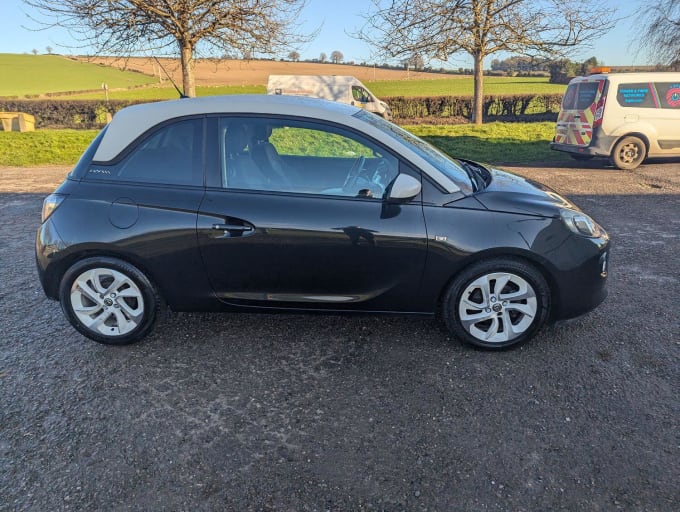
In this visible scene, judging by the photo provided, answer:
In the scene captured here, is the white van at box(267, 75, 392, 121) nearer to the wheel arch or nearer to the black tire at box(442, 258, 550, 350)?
the wheel arch

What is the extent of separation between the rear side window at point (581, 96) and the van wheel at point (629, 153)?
1060 millimetres

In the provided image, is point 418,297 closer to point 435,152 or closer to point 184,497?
point 435,152

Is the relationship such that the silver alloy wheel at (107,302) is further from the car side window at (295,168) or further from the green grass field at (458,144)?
the green grass field at (458,144)

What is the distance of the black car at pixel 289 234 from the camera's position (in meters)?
3.10

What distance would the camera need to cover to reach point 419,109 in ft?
79.7

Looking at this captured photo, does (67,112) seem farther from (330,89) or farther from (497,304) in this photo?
(497,304)

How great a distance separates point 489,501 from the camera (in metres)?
2.10

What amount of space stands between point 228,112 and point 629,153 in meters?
9.84

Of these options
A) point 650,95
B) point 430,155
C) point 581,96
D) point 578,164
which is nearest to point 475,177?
point 430,155

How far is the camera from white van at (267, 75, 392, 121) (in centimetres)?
1998

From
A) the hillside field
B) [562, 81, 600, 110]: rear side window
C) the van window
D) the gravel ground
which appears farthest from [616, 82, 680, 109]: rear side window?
the hillside field

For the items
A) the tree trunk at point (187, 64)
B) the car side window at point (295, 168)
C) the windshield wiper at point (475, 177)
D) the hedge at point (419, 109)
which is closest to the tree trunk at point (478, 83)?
the hedge at point (419, 109)

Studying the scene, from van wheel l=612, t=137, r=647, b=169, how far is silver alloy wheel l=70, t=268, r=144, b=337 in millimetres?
10110

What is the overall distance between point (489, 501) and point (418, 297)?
4.52 ft
